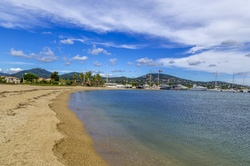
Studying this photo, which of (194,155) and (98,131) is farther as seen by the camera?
(98,131)

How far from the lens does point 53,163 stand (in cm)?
1031

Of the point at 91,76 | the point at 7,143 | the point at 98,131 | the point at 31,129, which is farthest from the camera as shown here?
the point at 91,76

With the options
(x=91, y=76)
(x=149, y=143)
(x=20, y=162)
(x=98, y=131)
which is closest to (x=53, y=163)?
(x=20, y=162)

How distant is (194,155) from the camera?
1503 centimetres

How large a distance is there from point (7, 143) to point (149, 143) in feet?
33.7

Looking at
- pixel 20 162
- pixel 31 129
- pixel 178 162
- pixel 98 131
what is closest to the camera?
pixel 20 162

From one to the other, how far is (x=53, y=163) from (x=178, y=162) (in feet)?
24.8

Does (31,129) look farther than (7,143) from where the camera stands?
Yes

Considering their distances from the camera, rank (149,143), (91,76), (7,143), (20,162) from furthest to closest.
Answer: (91,76), (149,143), (7,143), (20,162)

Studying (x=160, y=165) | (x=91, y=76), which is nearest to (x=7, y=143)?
(x=160, y=165)

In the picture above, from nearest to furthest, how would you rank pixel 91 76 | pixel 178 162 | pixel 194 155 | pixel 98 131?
1. pixel 178 162
2. pixel 194 155
3. pixel 98 131
4. pixel 91 76

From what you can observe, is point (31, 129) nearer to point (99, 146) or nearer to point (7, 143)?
point (7, 143)

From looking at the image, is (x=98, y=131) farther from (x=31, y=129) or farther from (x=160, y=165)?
(x=160, y=165)

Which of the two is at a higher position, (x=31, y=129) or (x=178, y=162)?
(x=31, y=129)
